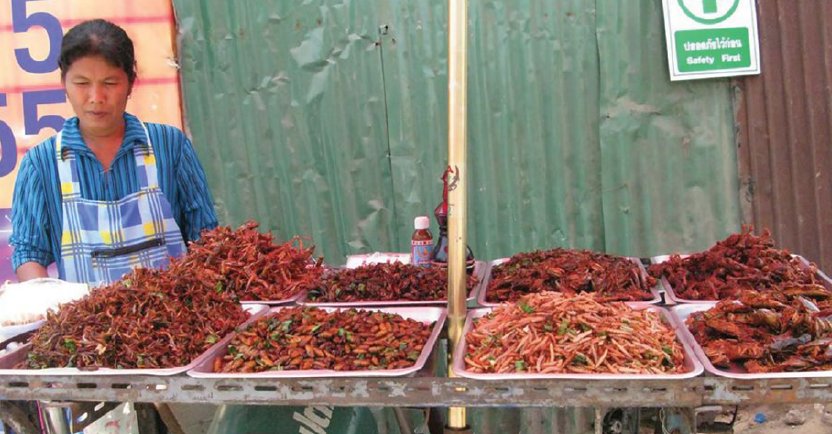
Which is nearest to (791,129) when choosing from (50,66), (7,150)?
(50,66)

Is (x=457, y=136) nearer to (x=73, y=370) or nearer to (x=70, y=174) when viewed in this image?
(x=73, y=370)

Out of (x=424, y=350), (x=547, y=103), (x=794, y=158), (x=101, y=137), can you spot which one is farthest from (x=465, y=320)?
(x=794, y=158)

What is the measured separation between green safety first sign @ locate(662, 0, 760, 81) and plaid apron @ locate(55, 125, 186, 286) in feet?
10.7

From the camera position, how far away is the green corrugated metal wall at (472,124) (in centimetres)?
463

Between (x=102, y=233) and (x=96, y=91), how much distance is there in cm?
70

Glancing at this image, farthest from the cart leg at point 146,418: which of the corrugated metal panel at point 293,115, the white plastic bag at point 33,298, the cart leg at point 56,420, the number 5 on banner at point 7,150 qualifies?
the number 5 on banner at point 7,150

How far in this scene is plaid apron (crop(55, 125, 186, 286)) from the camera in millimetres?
3562

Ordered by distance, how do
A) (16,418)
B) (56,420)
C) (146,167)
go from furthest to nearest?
1. (146,167)
2. (56,420)
3. (16,418)

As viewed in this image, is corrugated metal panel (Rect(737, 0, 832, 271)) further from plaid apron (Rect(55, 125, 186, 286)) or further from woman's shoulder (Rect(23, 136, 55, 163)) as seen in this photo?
woman's shoulder (Rect(23, 136, 55, 163))

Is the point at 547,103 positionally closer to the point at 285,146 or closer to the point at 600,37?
the point at 600,37

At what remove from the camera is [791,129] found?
448 cm

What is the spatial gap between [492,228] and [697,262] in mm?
1945

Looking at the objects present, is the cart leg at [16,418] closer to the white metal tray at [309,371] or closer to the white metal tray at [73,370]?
the white metal tray at [73,370]

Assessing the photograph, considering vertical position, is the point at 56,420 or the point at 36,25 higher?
the point at 36,25
